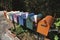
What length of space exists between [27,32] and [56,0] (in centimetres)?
110

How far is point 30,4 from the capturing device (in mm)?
6977

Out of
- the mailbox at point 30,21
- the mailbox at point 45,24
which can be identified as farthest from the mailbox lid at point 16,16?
the mailbox at point 45,24

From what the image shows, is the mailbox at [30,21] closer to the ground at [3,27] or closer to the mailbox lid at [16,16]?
the mailbox lid at [16,16]

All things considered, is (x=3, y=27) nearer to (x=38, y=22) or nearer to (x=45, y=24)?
(x=38, y=22)

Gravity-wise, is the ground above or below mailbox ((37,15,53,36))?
below

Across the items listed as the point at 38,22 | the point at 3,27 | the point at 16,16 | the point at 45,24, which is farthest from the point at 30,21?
the point at 3,27

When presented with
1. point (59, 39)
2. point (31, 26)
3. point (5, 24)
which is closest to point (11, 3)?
point (5, 24)

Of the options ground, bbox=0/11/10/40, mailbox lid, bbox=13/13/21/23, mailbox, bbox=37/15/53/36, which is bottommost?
ground, bbox=0/11/10/40

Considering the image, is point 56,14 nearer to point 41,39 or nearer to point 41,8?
point 41,8

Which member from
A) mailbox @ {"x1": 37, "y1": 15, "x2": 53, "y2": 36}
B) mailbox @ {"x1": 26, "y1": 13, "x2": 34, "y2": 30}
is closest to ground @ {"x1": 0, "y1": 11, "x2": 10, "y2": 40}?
mailbox @ {"x1": 26, "y1": 13, "x2": 34, "y2": 30}

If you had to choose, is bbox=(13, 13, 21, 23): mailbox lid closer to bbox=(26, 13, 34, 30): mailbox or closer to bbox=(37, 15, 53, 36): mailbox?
bbox=(26, 13, 34, 30): mailbox

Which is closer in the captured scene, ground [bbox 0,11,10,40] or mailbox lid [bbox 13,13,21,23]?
mailbox lid [bbox 13,13,21,23]

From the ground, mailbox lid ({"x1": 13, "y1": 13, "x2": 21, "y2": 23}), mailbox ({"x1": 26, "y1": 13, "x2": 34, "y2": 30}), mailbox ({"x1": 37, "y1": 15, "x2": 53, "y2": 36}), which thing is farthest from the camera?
the ground

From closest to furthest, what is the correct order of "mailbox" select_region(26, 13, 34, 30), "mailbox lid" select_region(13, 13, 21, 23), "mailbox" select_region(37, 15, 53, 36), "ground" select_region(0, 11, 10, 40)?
"mailbox" select_region(37, 15, 53, 36), "mailbox" select_region(26, 13, 34, 30), "mailbox lid" select_region(13, 13, 21, 23), "ground" select_region(0, 11, 10, 40)
